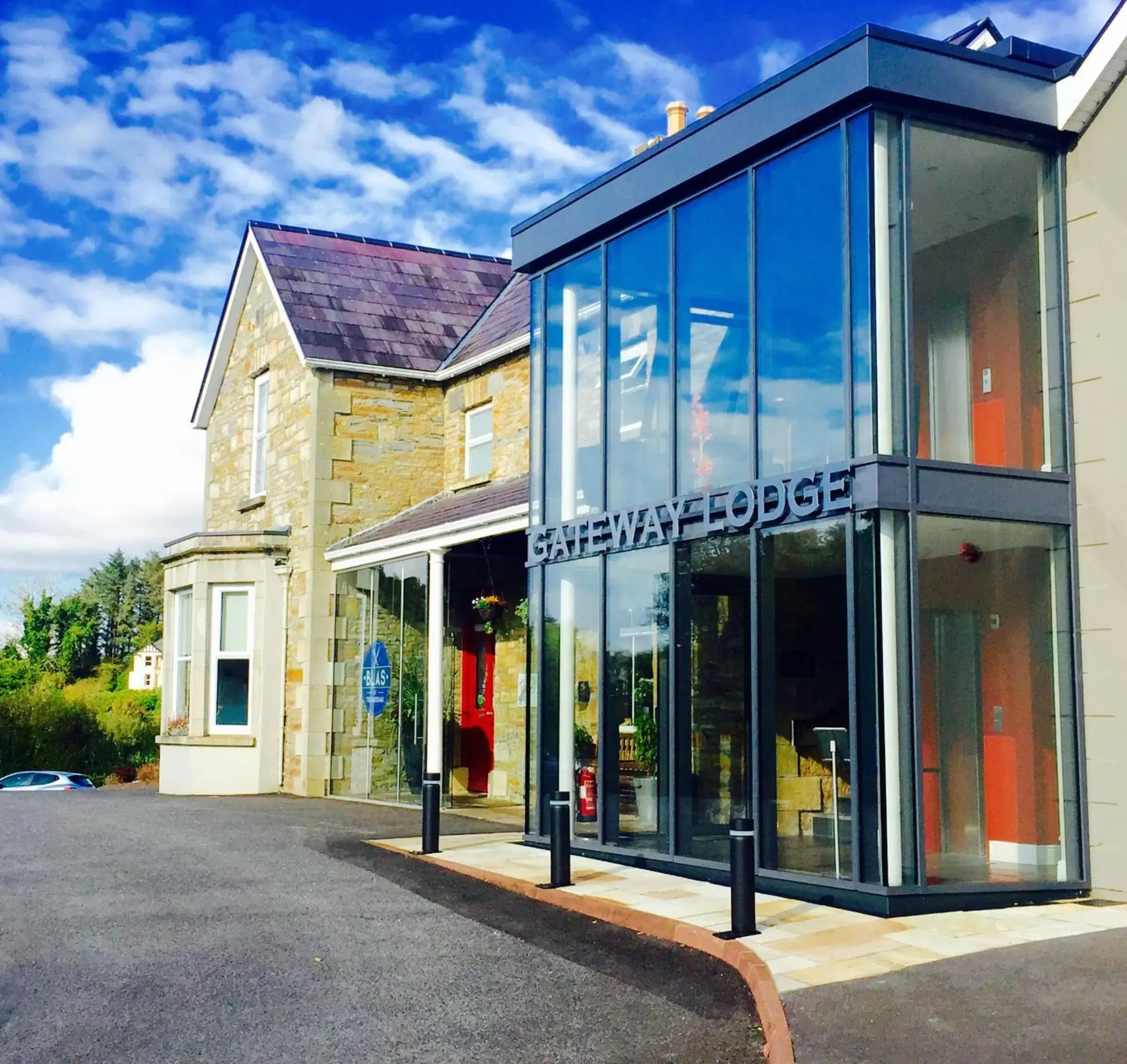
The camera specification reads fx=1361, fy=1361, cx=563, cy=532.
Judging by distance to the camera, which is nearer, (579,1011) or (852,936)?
(579,1011)

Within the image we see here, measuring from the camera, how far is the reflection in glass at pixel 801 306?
400 inches

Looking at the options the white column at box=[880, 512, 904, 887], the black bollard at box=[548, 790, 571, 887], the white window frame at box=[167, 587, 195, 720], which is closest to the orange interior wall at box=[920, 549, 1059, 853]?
the white column at box=[880, 512, 904, 887]

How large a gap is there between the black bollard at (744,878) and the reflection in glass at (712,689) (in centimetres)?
206

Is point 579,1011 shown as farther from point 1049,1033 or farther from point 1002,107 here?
point 1002,107

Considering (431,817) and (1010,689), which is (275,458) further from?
(1010,689)

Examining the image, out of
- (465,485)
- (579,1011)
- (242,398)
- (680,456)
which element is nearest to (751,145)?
(680,456)

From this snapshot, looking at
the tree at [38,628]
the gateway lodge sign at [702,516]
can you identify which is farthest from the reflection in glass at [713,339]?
the tree at [38,628]

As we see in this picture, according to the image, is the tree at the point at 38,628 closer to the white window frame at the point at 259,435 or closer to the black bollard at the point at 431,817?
the white window frame at the point at 259,435

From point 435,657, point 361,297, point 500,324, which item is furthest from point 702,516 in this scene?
point 361,297

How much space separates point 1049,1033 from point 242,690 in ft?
51.8

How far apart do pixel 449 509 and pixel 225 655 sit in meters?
4.60

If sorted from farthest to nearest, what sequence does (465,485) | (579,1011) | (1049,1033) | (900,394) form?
(465,485)
(900,394)
(579,1011)
(1049,1033)

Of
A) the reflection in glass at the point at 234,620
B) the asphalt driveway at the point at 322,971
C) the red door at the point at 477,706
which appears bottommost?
the asphalt driveway at the point at 322,971

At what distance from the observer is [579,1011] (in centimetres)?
720
